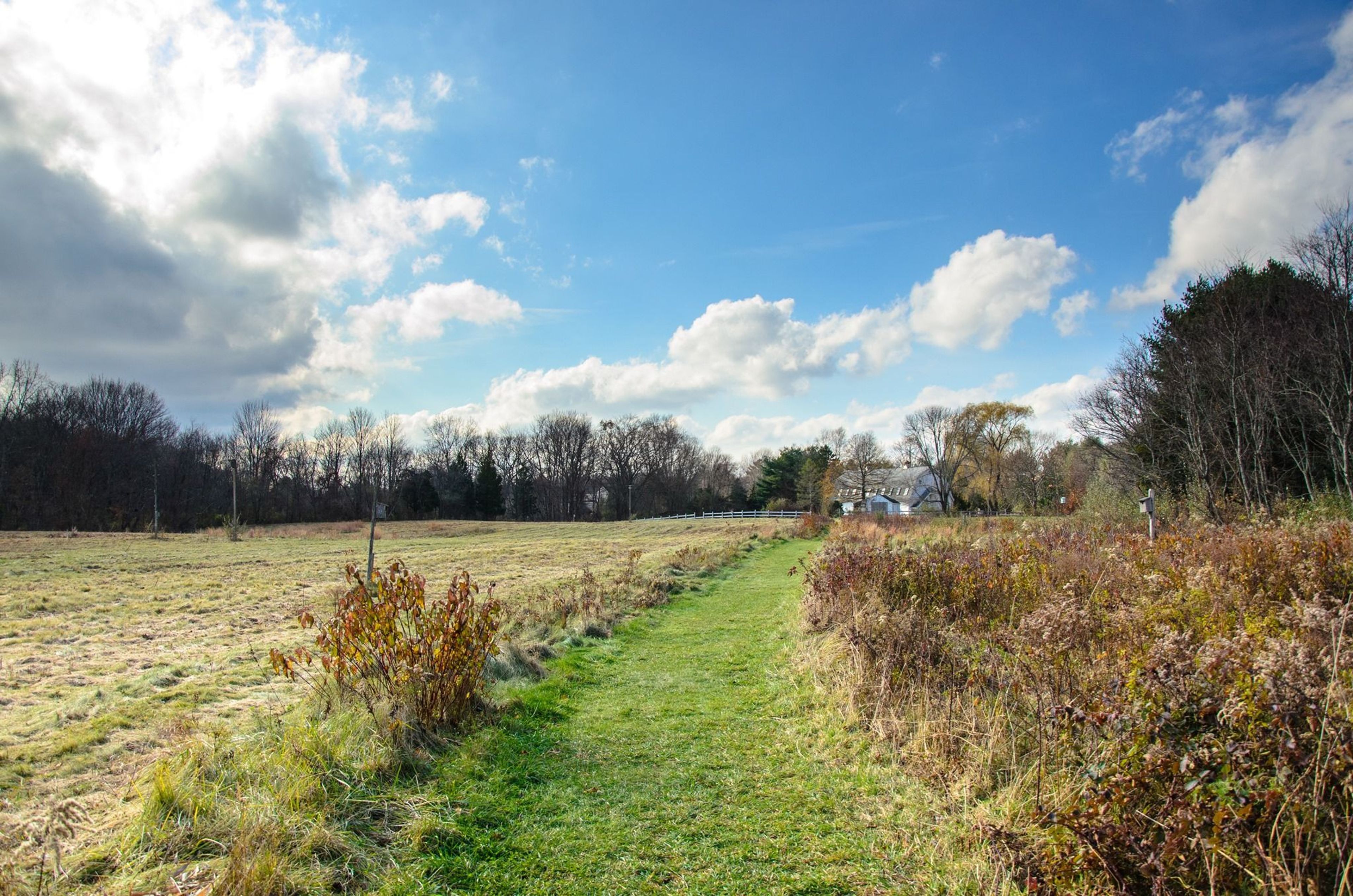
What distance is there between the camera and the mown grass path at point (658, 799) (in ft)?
10.9

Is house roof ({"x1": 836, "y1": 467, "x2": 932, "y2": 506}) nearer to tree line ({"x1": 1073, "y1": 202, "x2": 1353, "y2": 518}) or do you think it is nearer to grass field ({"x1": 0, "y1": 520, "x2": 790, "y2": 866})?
grass field ({"x1": 0, "y1": 520, "x2": 790, "y2": 866})

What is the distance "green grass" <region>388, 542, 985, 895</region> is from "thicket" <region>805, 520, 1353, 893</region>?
1.55ft

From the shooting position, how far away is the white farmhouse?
6519 centimetres

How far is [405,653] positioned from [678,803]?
2.52 m

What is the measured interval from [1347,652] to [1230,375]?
18257 millimetres

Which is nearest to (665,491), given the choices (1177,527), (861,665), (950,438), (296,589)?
(950,438)

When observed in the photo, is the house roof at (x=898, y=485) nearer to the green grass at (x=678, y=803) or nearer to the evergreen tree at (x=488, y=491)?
the evergreen tree at (x=488, y=491)

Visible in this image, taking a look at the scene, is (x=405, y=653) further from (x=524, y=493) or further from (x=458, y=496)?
(x=524, y=493)

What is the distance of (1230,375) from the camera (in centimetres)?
1688

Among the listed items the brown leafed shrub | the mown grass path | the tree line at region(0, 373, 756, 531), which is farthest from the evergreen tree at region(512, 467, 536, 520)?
the brown leafed shrub

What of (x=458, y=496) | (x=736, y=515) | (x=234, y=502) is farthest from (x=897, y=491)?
(x=234, y=502)

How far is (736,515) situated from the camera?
6247 centimetres

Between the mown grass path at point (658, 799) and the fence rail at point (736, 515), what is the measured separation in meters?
45.6

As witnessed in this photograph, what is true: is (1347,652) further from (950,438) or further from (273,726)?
(950,438)
